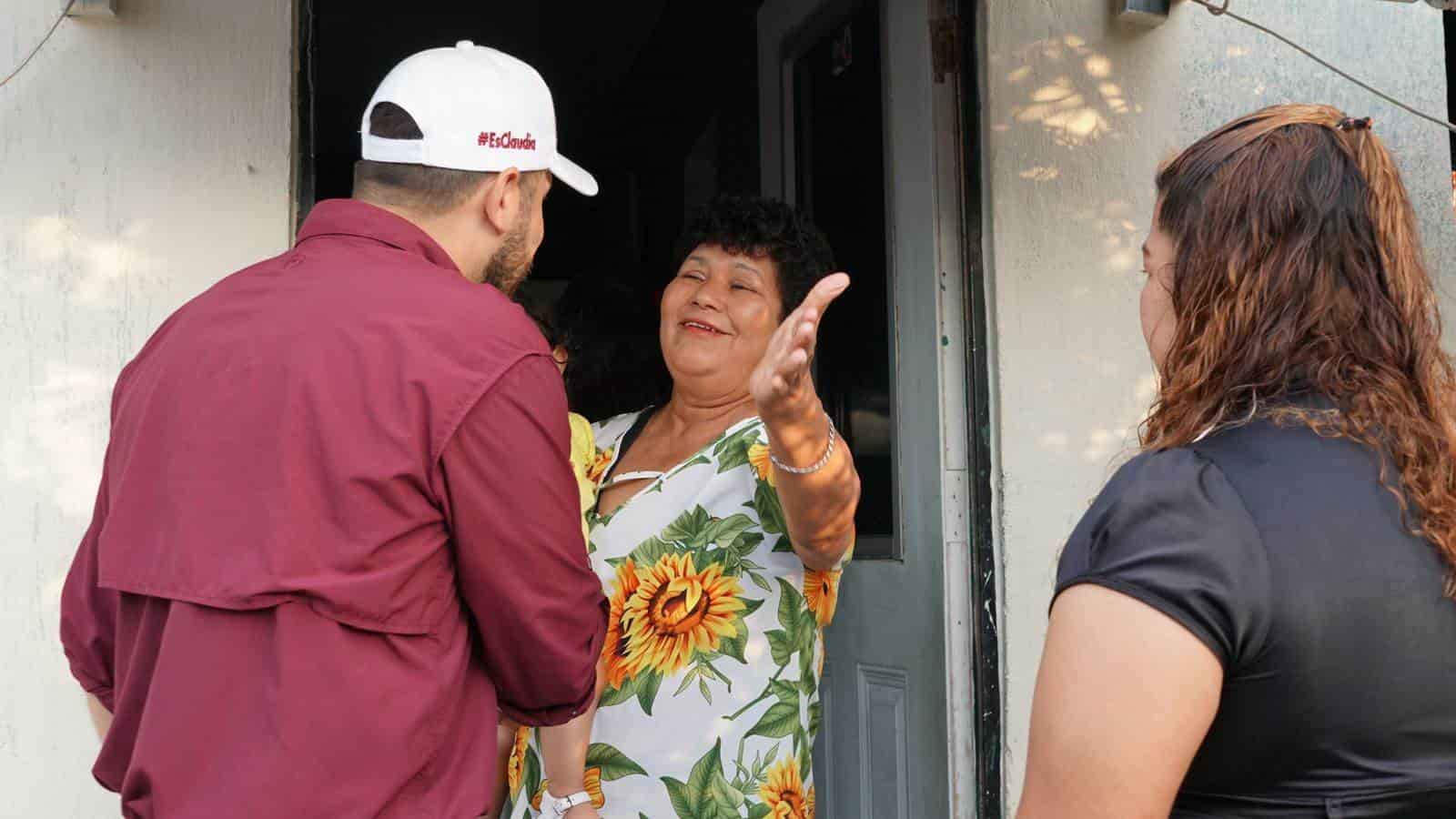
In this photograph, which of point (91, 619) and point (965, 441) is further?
point (965, 441)

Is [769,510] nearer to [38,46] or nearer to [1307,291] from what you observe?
[1307,291]

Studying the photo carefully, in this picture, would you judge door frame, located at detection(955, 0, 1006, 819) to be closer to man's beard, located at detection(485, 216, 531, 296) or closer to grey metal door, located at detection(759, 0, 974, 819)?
grey metal door, located at detection(759, 0, 974, 819)

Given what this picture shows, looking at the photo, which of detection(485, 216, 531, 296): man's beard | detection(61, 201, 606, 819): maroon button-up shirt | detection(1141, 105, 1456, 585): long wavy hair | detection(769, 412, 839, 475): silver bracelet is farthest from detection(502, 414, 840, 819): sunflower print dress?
detection(1141, 105, 1456, 585): long wavy hair

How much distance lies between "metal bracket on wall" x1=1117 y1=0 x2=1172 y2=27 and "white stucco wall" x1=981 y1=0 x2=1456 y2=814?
0.09 feet

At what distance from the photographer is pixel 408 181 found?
5.40ft

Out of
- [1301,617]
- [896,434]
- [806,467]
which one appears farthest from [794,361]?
[896,434]

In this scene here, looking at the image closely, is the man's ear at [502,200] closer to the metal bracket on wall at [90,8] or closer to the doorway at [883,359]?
the doorway at [883,359]

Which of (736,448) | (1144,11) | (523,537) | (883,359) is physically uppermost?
(1144,11)

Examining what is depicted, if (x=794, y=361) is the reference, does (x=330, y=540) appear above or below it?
below

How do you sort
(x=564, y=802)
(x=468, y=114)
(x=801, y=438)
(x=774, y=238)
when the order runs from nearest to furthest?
(x=468, y=114) < (x=801, y=438) < (x=564, y=802) < (x=774, y=238)

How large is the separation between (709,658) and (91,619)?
1127mm

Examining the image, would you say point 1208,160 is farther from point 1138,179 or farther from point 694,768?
point 1138,179

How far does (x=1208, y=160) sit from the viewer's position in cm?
128

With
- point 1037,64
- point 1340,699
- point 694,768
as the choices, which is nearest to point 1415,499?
point 1340,699
